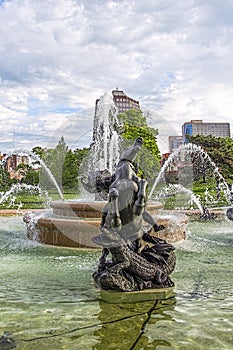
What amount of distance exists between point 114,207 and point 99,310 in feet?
4.13

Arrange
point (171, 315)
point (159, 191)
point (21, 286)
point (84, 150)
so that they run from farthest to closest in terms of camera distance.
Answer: point (159, 191), point (84, 150), point (21, 286), point (171, 315)

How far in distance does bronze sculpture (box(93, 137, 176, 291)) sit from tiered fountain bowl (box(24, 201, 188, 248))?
3.08 m

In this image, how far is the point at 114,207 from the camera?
5.04m

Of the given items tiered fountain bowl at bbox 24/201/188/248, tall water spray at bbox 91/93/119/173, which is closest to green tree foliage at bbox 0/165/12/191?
tall water spray at bbox 91/93/119/173

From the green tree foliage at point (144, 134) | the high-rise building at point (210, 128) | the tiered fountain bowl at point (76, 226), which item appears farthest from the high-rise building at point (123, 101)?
the high-rise building at point (210, 128)

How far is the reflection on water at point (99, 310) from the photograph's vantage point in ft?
12.6

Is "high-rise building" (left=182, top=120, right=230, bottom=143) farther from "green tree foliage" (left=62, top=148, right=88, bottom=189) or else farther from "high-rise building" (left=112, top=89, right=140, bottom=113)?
"green tree foliage" (left=62, top=148, right=88, bottom=189)

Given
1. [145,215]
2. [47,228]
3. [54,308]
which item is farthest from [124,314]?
[47,228]

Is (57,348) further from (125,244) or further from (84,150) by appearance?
(84,150)

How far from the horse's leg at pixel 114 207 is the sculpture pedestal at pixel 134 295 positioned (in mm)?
863

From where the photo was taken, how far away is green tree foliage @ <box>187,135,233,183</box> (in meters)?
35.9

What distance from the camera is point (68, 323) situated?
428 cm

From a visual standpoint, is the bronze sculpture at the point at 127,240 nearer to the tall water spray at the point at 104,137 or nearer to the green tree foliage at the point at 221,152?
the tall water spray at the point at 104,137

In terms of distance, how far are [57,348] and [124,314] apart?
1.10 metres
